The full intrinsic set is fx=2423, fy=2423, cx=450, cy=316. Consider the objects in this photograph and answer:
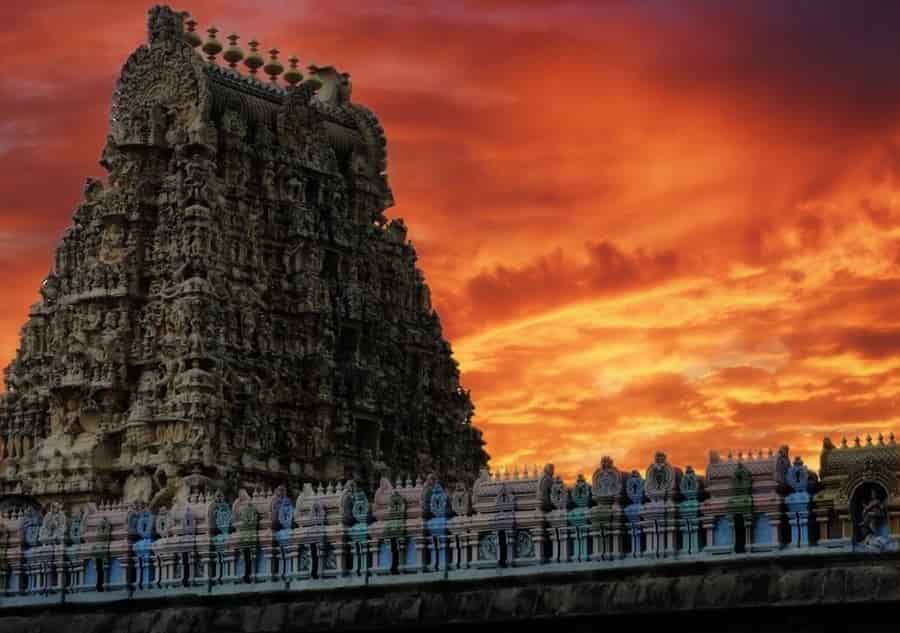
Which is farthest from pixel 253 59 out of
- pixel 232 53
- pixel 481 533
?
pixel 481 533

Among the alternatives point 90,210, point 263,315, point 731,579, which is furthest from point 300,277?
point 731,579

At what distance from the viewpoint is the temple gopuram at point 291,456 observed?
5369 centimetres

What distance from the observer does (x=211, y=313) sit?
8806 cm

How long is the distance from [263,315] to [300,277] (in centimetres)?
265

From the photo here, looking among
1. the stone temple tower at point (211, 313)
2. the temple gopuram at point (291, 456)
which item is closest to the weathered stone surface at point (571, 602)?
the temple gopuram at point (291, 456)

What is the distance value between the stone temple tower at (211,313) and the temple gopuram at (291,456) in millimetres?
110

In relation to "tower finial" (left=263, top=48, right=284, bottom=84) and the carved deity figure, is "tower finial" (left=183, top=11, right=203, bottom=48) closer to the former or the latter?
"tower finial" (left=263, top=48, right=284, bottom=84)

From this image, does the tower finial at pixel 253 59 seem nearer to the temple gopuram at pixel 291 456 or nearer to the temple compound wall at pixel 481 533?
the temple gopuram at pixel 291 456

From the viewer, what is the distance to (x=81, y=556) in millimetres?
68438

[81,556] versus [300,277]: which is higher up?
[300,277]

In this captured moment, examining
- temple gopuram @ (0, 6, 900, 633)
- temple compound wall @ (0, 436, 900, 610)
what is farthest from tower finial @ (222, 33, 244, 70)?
temple compound wall @ (0, 436, 900, 610)

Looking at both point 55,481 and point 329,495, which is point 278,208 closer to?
point 55,481

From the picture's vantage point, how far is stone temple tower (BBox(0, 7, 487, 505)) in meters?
87.6

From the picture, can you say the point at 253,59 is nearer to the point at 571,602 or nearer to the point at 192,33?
the point at 192,33
